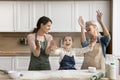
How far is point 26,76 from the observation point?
246 cm

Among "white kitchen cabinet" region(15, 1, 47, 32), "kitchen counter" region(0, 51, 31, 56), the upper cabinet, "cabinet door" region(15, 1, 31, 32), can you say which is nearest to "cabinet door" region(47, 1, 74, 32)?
the upper cabinet

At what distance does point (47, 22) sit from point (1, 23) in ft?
7.65

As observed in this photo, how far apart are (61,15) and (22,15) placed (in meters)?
0.75

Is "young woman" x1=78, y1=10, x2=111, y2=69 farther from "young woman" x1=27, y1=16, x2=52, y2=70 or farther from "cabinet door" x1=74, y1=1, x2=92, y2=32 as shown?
"cabinet door" x1=74, y1=1, x2=92, y2=32

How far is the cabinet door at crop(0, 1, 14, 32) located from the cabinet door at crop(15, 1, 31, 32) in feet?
0.37

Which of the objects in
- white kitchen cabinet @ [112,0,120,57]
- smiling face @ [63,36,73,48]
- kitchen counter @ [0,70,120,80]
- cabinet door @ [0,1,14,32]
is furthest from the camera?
cabinet door @ [0,1,14,32]

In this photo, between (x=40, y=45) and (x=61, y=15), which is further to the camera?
(x=61, y=15)

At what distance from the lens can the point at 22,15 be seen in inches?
190

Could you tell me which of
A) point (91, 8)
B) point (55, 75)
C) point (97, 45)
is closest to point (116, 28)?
point (91, 8)

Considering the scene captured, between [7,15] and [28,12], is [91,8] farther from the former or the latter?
[7,15]

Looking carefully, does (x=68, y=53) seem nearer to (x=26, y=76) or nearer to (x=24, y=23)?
(x=26, y=76)

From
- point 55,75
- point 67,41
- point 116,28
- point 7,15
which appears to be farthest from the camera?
point 7,15

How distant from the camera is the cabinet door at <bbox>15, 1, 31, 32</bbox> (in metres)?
4.81

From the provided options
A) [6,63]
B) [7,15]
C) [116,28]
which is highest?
[7,15]
